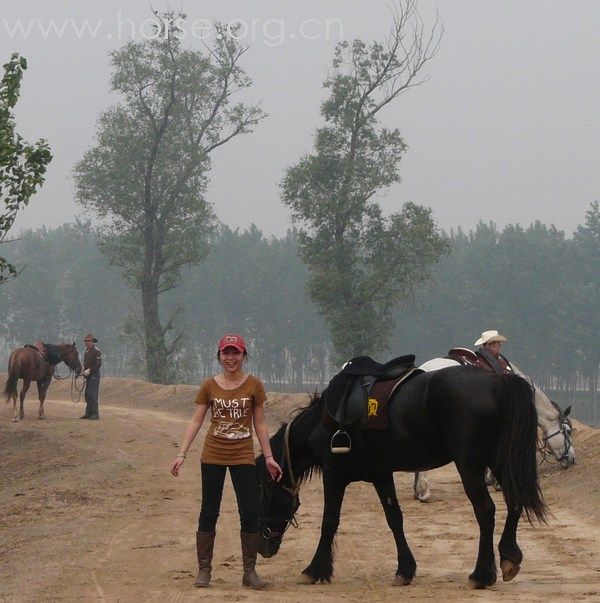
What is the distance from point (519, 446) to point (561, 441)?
32.6 ft

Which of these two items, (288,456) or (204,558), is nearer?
(204,558)

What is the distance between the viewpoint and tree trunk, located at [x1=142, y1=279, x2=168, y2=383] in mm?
48188

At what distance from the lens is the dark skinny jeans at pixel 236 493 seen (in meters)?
8.97

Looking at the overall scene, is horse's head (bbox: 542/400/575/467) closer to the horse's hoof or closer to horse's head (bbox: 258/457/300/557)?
horse's head (bbox: 258/457/300/557)

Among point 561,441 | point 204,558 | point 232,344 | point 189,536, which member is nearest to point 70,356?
point 561,441

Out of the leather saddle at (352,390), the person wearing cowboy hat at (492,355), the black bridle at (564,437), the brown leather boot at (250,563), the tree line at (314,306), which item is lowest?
the brown leather boot at (250,563)

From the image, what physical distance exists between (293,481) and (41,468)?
1108 centimetres

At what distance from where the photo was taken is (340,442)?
9.43 metres

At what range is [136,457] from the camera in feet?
70.5

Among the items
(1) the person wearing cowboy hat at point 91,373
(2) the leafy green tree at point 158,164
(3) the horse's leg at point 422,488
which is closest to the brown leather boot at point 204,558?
(3) the horse's leg at point 422,488

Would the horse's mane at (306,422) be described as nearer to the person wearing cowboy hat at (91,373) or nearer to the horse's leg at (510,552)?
the horse's leg at (510,552)

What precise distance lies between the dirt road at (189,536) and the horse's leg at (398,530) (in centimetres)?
14

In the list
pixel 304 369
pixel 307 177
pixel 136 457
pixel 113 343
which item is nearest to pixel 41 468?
pixel 136 457

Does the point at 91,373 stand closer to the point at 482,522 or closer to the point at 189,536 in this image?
the point at 189,536
